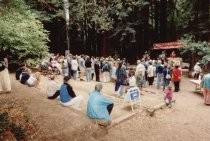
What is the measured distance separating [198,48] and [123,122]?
14.9 metres

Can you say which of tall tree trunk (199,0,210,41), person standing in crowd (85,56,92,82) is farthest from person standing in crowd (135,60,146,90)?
tall tree trunk (199,0,210,41)

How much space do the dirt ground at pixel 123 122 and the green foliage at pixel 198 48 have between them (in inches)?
360

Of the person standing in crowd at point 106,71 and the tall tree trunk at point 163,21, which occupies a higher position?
the tall tree trunk at point 163,21

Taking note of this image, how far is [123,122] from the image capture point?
1339cm

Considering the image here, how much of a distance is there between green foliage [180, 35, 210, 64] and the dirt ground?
9152 millimetres

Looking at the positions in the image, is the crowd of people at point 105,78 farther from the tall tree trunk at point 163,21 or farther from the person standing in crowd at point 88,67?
the tall tree trunk at point 163,21

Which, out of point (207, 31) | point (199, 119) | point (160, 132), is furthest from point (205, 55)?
point (160, 132)

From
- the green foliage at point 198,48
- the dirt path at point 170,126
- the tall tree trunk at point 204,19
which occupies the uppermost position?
the tall tree trunk at point 204,19

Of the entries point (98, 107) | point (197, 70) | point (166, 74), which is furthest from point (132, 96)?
point (197, 70)

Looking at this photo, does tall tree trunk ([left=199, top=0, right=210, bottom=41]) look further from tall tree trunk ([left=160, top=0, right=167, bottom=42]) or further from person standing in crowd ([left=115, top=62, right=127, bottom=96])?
person standing in crowd ([left=115, top=62, right=127, bottom=96])

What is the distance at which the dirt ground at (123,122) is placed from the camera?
11203 mm

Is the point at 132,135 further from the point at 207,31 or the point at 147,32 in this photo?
the point at 147,32

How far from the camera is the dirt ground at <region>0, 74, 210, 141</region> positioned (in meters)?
11.2

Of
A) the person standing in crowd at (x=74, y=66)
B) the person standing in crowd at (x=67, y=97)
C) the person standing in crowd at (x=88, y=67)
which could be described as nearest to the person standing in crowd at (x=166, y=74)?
the person standing in crowd at (x=88, y=67)
